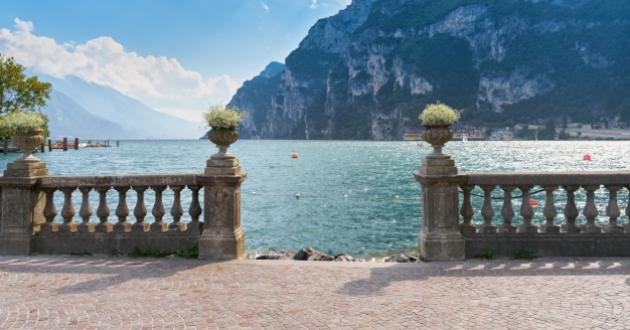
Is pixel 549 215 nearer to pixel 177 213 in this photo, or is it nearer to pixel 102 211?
pixel 177 213

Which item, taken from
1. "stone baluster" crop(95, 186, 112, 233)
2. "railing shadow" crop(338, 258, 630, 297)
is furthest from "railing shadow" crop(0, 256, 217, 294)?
"railing shadow" crop(338, 258, 630, 297)

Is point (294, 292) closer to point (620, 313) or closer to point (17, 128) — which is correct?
point (620, 313)

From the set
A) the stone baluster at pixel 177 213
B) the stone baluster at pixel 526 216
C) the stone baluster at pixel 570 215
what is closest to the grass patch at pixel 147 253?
the stone baluster at pixel 177 213

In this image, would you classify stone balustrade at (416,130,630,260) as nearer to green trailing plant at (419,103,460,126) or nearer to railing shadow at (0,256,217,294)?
green trailing plant at (419,103,460,126)

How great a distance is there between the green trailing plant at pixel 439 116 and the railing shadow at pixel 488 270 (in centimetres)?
242

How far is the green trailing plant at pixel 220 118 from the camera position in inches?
329

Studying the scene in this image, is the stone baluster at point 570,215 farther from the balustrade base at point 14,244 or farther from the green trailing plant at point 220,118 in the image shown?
the balustrade base at point 14,244

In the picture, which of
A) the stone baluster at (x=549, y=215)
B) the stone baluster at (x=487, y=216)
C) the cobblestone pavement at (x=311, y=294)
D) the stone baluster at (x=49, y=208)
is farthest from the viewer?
the stone baluster at (x=49, y=208)

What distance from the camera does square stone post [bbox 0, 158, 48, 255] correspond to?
8.32 meters

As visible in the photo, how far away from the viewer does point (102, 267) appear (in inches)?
300

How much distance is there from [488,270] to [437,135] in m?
2.41

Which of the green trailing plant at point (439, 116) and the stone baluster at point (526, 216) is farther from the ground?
the green trailing plant at point (439, 116)

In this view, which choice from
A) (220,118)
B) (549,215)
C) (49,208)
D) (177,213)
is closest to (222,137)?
(220,118)

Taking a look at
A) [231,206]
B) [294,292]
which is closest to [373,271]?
[294,292]
